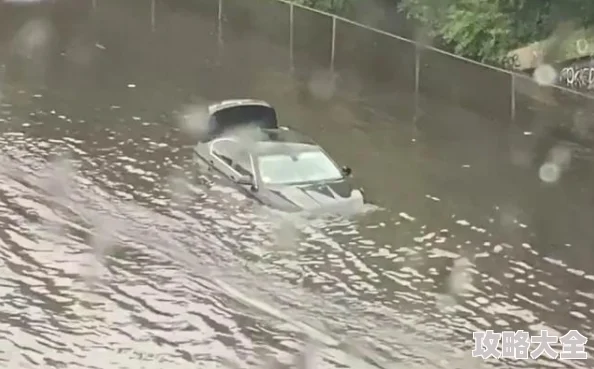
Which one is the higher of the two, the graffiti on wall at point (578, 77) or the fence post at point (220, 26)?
the fence post at point (220, 26)

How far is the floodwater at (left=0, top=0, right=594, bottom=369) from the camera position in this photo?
13.8 m

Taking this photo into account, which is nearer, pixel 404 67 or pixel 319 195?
pixel 319 195

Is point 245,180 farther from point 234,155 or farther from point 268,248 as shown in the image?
point 268,248

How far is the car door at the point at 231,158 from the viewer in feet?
61.1

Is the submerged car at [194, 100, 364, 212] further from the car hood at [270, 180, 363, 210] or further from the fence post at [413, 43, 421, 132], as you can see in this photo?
the fence post at [413, 43, 421, 132]

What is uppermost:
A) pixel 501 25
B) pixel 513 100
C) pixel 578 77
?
pixel 501 25

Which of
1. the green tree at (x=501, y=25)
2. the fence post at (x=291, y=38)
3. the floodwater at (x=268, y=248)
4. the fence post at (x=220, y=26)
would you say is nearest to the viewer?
the floodwater at (x=268, y=248)

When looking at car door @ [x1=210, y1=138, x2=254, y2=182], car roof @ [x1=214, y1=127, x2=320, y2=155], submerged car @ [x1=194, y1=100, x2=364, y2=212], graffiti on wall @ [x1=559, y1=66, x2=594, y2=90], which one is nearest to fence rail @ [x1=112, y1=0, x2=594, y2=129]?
graffiti on wall @ [x1=559, y1=66, x2=594, y2=90]

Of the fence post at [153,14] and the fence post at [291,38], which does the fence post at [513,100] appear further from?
the fence post at [153,14]

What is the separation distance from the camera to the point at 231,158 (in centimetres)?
1909

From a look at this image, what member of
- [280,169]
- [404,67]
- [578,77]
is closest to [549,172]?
[280,169]

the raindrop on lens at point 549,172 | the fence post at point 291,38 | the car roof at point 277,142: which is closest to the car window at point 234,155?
the car roof at point 277,142

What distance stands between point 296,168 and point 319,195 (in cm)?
77

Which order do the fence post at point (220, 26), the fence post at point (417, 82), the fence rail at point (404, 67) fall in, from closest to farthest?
the fence post at point (417, 82) → the fence rail at point (404, 67) → the fence post at point (220, 26)
